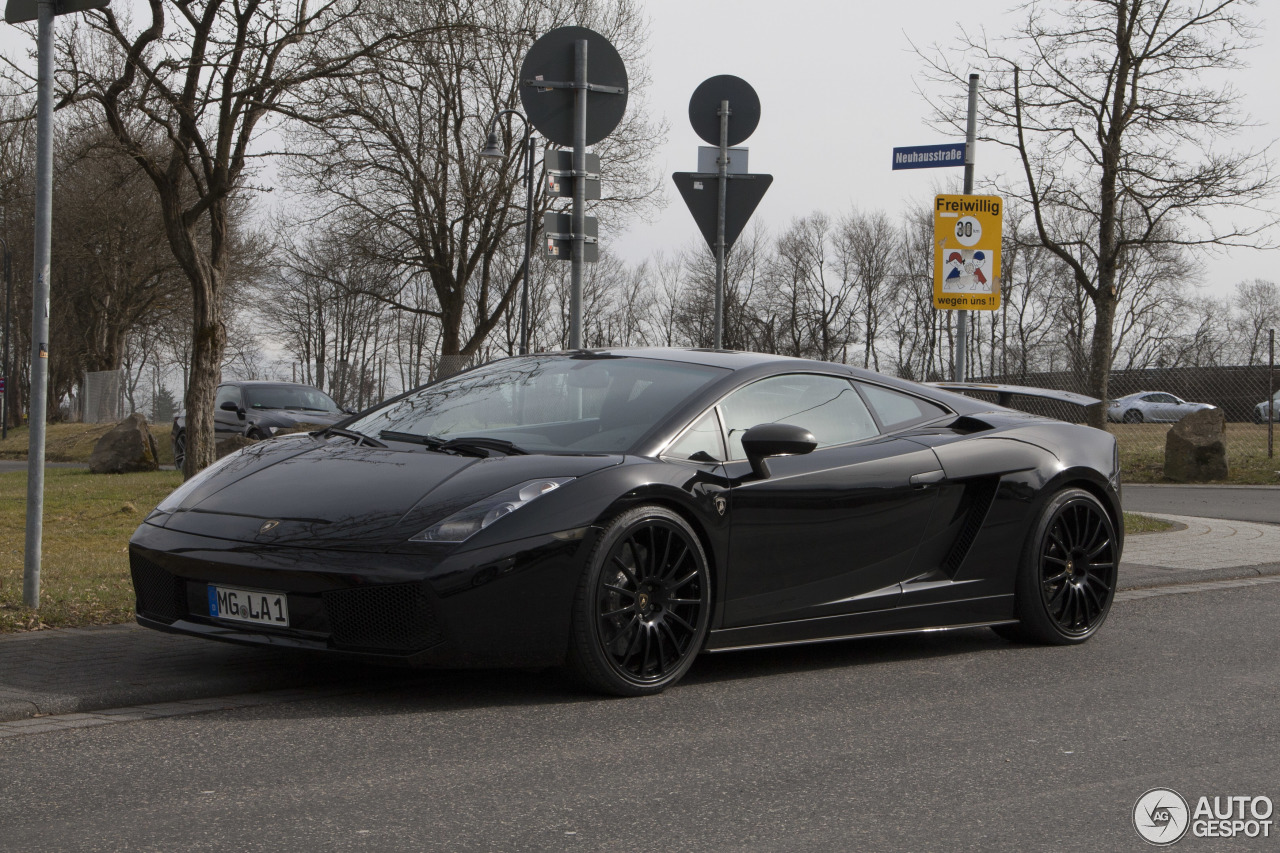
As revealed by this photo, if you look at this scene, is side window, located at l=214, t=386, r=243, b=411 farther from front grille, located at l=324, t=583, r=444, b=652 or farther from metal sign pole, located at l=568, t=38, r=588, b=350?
front grille, located at l=324, t=583, r=444, b=652

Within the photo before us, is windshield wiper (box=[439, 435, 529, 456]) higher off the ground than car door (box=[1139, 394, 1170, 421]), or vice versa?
car door (box=[1139, 394, 1170, 421])

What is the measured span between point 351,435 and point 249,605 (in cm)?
116

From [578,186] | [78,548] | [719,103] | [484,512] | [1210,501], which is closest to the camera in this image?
[484,512]

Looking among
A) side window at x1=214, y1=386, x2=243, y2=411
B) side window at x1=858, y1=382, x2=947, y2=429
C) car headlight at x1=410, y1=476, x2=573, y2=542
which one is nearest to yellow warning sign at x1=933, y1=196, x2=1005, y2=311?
side window at x1=858, y1=382, x2=947, y2=429

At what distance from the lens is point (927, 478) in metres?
5.88

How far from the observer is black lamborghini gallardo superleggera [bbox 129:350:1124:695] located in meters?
4.53

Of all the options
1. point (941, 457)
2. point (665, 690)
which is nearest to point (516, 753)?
point (665, 690)

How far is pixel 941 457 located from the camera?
5.98 m

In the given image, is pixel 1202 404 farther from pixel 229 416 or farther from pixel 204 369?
pixel 204 369

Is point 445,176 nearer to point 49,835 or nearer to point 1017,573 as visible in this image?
point 1017,573

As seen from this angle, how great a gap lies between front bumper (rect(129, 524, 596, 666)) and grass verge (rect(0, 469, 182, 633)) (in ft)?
5.60

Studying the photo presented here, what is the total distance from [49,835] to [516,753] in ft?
4.42

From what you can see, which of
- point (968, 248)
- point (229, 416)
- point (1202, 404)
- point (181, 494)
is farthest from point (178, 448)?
point (181, 494)

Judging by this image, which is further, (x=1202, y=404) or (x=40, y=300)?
(x=1202, y=404)
